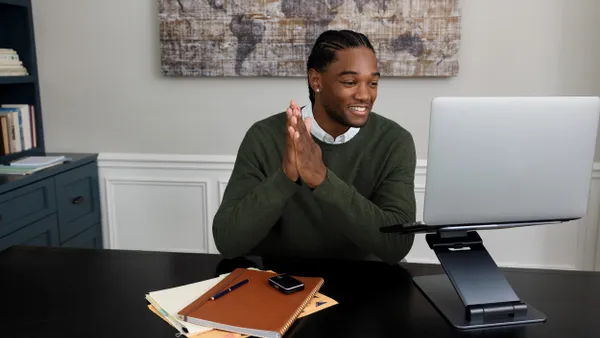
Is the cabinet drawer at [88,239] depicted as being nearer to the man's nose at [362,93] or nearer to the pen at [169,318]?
the pen at [169,318]

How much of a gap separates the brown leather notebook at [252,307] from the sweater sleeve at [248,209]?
0.20 metres

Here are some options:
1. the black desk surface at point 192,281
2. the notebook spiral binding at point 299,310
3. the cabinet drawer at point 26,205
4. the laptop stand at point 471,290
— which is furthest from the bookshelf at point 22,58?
the laptop stand at point 471,290

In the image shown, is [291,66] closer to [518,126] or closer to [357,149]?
[357,149]

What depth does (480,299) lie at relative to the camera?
1004mm

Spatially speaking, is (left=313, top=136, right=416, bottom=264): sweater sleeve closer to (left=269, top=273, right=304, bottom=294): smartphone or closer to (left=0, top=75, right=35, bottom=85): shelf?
(left=269, top=273, right=304, bottom=294): smartphone

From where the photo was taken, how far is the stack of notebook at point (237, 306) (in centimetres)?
93

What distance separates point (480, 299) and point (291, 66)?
1761 millimetres

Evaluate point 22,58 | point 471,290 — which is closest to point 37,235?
point 22,58

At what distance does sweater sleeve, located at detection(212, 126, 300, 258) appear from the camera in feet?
4.13

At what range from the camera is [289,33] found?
2.53 m

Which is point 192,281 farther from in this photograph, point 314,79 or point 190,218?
point 190,218

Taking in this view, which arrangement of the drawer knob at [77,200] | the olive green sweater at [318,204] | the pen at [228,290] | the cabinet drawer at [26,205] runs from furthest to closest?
1. the drawer knob at [77,200]
2. the cabinet drawer at [26,205]
3. the olive green sweater at [318,204]
4. the pen at [228,290]

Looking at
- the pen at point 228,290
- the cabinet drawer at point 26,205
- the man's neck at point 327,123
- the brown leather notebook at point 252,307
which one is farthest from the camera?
the cabinet drawer at point 26,205

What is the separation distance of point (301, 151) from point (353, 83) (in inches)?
10.8
